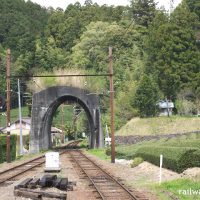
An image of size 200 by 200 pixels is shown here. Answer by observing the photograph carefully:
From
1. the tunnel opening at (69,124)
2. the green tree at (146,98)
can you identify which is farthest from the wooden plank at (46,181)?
the green tree at (146,98)

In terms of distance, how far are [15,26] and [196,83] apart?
84391 mm

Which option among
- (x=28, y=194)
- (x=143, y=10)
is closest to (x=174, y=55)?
(x=143, y=10)

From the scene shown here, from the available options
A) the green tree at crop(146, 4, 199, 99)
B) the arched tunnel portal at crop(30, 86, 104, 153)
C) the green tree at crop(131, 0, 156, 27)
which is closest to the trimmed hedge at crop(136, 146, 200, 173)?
the arched tunnel portal at crop(30, 86, 104, 153)

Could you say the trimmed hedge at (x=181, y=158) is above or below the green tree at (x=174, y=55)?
below

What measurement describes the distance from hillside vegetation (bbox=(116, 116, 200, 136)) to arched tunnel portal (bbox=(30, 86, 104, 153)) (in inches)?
361

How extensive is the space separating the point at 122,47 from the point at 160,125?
46703 mm

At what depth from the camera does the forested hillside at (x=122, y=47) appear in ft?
265

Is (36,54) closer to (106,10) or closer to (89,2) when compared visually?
(106,10)

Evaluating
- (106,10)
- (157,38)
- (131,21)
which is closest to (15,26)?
(106,10)

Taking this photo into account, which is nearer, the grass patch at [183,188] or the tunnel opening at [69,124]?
the grass patch at [183,188]

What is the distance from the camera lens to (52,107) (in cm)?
6631

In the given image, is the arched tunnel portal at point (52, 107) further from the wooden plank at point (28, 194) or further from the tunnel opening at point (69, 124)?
the wooden plank at point (28, 194)

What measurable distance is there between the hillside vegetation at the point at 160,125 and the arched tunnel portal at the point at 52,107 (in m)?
9.16

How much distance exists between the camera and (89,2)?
190000 millimetres
